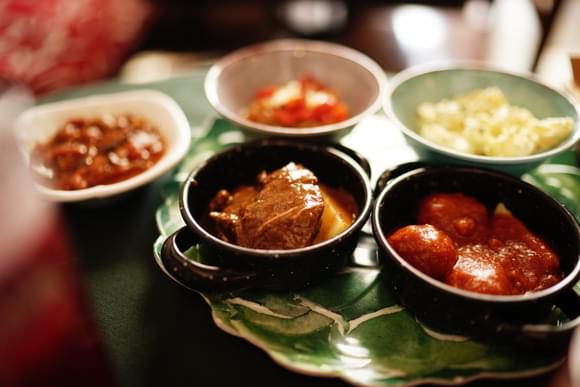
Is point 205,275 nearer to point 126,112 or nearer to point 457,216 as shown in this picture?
point 457,216

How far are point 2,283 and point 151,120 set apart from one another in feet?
2.97

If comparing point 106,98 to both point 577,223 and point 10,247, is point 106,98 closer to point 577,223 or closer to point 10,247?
point 10,247

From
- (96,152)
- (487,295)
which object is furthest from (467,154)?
(96,152)

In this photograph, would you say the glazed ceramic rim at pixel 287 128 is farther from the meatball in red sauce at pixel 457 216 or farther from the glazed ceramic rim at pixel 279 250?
the meatball in red sauce at pixel 457 216

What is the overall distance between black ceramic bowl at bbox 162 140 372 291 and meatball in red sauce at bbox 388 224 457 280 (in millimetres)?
144

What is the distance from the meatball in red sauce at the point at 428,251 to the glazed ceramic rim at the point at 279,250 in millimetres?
141

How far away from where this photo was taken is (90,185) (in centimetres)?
194

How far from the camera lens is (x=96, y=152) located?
2.07 m

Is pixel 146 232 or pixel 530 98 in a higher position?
pixel 530 98

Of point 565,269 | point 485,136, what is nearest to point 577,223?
point 565,269

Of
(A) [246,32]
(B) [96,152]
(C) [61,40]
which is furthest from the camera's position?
(A) [246,32]

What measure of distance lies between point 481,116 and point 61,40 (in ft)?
9.89

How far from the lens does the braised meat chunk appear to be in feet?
4.96

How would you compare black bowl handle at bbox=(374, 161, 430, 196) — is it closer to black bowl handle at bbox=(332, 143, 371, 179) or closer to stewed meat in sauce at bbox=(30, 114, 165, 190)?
black bowl handle at bbox=(332, 143, 371, 179)
